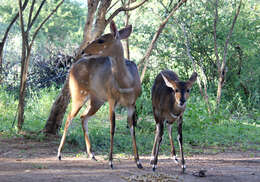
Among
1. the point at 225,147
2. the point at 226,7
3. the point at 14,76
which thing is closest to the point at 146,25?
the point at 226,7

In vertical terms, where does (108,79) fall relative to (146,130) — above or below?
above

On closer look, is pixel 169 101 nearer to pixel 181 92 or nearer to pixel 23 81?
pixel 181 92

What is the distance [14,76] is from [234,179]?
29.4ft

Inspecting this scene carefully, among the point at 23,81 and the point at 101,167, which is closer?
the point at 101,167

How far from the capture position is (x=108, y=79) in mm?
5992

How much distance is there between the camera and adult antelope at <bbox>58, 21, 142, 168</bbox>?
5573 millimetres

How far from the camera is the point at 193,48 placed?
14172 millimetres

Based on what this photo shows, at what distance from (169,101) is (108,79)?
1.01 m

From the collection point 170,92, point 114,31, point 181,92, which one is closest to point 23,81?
point 114,31

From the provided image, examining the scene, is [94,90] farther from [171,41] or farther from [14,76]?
[171,41]

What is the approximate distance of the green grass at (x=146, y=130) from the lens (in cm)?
735

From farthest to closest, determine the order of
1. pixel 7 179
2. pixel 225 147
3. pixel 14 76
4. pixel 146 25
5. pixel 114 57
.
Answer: pixel 146 25, pixel 14 76, pixel 225 147, pixel 114 57, pixel 7 179

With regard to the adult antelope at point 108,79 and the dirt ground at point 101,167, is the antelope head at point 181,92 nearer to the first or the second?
the adult antelope at point 108,79

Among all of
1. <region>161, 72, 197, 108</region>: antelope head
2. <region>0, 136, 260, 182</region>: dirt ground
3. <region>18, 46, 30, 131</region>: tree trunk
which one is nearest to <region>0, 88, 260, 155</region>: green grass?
<region>18, 46, 30, 131</region>: tree trunk
